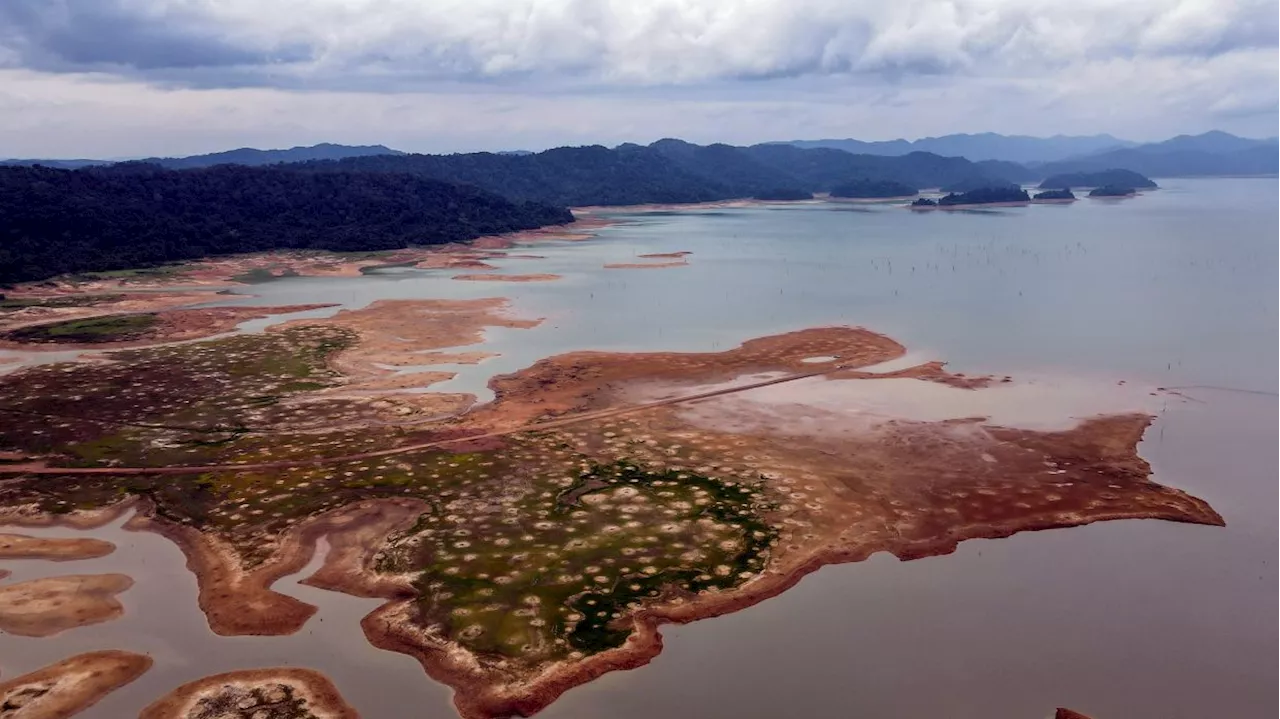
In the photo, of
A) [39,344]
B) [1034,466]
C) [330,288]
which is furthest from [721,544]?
[330,288]

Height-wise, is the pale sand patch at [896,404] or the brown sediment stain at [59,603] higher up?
the pale sand patch at [896,404]

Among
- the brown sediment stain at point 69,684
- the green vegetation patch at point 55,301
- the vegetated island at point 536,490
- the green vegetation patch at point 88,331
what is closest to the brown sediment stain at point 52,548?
the vegetated island at point 536,490

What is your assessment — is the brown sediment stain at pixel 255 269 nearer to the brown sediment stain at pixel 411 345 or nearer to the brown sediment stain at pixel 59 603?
the brown sediment stain at pixel 411 345

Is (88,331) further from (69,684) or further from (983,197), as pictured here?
(983,197)

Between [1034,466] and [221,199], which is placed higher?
[221,199]

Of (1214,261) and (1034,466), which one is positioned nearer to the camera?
(1034,466)

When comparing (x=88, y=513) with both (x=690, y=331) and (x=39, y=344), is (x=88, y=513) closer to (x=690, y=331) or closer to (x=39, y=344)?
(x=39, y=344)
